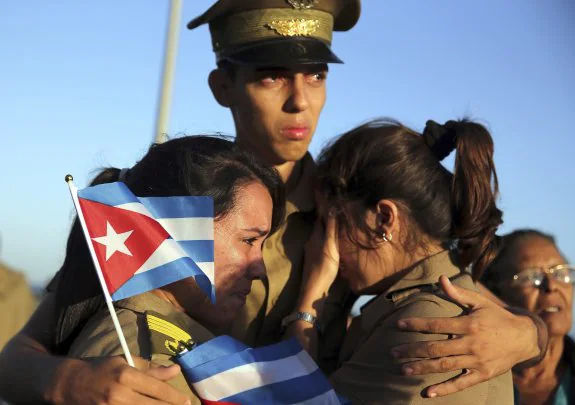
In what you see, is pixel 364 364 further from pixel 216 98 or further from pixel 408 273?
pixel 216 98

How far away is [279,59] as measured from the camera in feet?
14.5

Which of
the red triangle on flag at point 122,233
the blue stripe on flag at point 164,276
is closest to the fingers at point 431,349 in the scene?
the blue stripe on flag at point 164,276

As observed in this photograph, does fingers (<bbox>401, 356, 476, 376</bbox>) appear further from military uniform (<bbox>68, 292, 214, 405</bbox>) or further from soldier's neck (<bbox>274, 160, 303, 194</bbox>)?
soldier's neck (<bbox>274, 160, 303, 194</bbox>)

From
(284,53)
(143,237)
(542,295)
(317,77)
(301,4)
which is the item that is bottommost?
(542,295)

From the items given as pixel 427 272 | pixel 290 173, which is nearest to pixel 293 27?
pixel 290 173

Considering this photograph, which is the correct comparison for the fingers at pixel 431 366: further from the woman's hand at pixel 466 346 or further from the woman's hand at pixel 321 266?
the woman's hand at pixel 321 266

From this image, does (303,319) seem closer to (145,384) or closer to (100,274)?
(100,274)

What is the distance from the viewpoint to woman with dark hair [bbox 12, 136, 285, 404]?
3510mm

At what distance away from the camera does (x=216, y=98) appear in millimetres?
4859

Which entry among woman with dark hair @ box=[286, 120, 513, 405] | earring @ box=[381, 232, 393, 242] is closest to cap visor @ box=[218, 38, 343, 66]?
woman with dark hair @ box=[286, 120, 513, 405]

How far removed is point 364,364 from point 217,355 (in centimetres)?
66

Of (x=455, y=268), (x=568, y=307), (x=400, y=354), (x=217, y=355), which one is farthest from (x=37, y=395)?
(x=568, y=307)

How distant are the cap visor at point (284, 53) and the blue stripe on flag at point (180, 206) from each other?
1.21m

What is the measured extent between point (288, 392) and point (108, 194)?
2.98 feet
